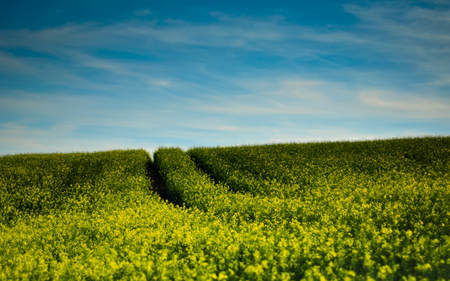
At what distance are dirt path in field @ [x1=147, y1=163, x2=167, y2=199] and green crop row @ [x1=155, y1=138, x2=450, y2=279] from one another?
1659 mm

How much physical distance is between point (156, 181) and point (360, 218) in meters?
17.2

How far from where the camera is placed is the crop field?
7.34m

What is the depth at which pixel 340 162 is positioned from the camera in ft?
81.8

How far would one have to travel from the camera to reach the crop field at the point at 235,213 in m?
7.34

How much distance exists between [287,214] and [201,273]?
→ 710 centimetres

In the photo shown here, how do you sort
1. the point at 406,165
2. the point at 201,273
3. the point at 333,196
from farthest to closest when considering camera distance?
the point at 406,165
the point at 333,196
the point at 201,273

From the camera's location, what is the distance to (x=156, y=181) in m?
25.2

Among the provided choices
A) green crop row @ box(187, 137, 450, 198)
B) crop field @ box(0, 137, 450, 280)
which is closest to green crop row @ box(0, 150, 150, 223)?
crop field @ box(0, 137, 450, 280)

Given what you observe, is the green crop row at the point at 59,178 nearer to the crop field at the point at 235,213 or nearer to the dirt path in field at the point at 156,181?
the crop field at the point at 235,213

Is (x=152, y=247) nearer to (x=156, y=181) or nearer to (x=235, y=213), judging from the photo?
(x=235, y=213)

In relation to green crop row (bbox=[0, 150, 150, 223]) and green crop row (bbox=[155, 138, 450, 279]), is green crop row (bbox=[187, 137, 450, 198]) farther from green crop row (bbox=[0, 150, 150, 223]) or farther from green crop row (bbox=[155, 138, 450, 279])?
green crop row (bbox=[0, 150, 150, 223])

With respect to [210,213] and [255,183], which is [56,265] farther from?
[255,183]

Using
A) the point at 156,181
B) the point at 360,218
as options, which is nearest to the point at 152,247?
the point at 360,218

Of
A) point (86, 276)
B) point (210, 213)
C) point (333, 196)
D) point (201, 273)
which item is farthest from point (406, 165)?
point (86, 276)
